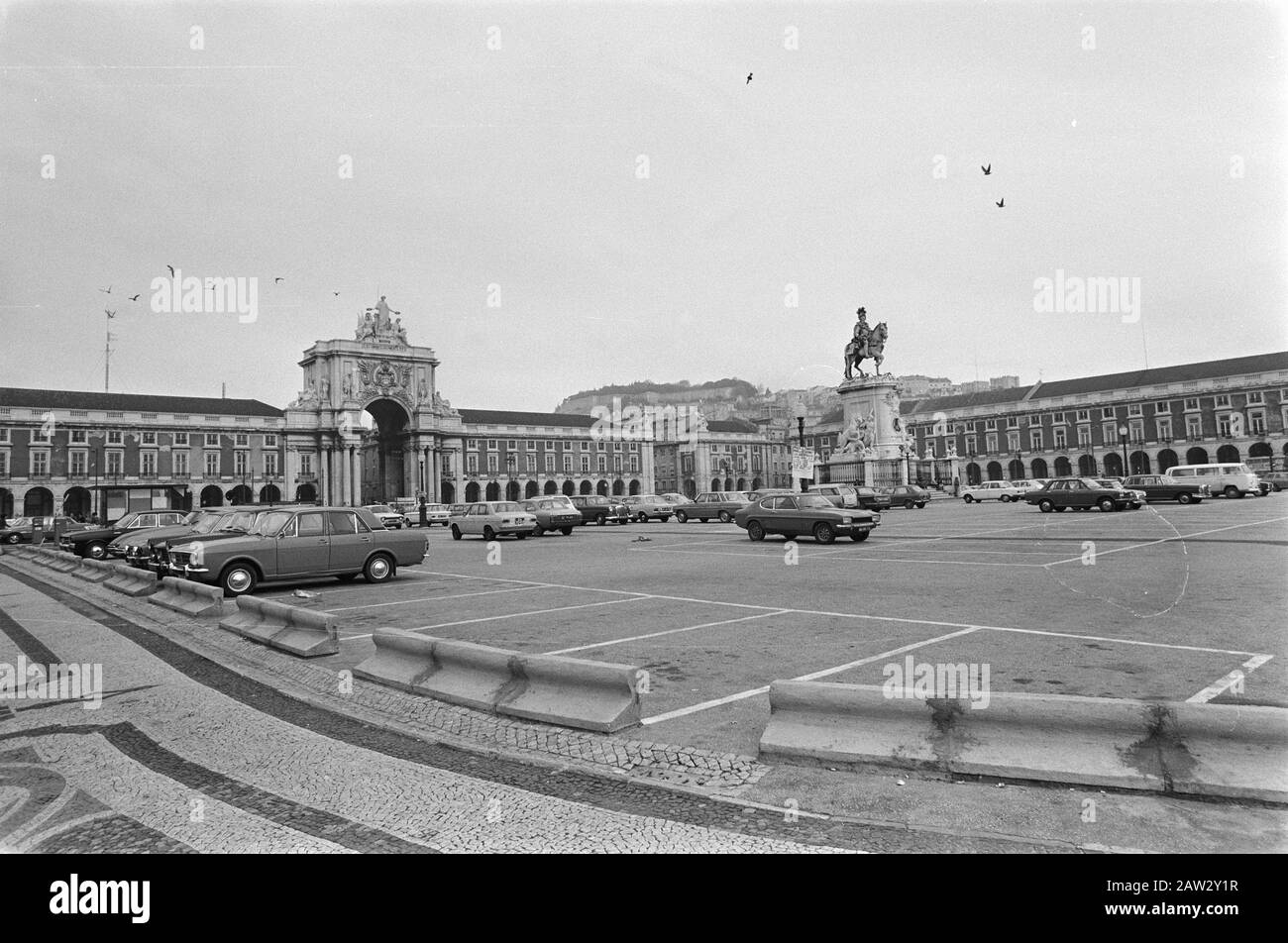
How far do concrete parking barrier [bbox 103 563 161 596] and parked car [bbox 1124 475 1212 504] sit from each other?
38.0 m

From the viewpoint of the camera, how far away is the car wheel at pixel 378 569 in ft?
51.1

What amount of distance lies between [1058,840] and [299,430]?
346ft

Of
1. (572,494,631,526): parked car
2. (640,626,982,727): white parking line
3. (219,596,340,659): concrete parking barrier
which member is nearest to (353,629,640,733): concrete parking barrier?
(640,626,982,727): white parking line

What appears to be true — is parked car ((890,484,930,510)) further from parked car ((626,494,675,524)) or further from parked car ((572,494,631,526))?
parked car ((572,494,631,526))

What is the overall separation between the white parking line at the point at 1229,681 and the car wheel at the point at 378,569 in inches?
563

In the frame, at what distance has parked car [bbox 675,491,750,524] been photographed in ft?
123

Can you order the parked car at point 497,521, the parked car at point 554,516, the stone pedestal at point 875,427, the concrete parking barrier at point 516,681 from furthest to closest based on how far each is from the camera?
the stone pedestal at point 875,427, the parked car at point 554,516, the parked car at point 497,521, the concrete parking barrier at point 516,681

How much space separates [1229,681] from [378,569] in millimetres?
14534

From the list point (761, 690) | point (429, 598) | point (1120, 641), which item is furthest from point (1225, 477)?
point (761, 690)

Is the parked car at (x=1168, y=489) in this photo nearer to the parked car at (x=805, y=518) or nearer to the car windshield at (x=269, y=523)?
the parked car at (x=805, y=518)

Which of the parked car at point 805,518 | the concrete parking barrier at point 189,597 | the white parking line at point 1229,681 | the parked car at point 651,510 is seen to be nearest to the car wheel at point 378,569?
the concrete parking barrier at point 189,597
